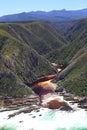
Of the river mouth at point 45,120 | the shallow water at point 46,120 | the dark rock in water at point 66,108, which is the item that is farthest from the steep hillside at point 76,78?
the shallow water at point 46,120

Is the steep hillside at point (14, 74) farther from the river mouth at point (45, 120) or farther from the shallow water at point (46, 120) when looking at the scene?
the shallow water at point (46, 120)

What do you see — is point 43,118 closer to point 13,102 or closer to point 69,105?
point 69,105

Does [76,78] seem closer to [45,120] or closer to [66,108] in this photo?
[66,108]

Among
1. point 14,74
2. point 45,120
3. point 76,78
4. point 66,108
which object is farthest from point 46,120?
point 14,74

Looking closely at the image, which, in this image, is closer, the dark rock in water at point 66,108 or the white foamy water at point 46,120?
the white foamy water at point 46,120

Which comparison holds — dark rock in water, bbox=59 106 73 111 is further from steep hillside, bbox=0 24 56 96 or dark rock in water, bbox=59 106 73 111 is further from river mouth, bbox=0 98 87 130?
steep hillside, bbox=0 24 56 96

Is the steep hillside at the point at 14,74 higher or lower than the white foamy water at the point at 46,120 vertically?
higher

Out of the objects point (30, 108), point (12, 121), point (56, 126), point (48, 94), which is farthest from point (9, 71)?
point (56, 126)

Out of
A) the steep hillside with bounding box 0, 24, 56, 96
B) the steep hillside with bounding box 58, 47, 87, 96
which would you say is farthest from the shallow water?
the steep hillside with bounding box 58, 47, 87, 96
